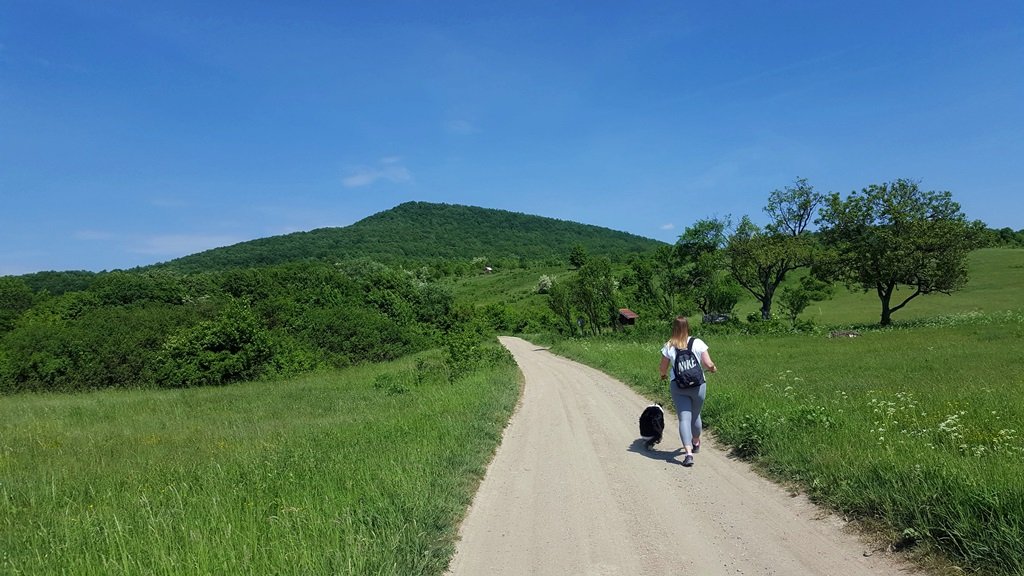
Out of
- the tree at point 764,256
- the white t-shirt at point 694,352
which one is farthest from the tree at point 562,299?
the white t-shirt at point 694,352

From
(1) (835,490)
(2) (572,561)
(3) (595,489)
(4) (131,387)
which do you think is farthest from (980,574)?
(4) (131,387)

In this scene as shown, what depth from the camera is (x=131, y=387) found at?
83.6ft

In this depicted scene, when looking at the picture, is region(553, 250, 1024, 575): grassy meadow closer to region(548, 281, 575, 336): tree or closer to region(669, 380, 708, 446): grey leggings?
region(669, 380, 708, 446): grey leggings

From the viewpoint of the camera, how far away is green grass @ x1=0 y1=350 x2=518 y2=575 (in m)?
4.41

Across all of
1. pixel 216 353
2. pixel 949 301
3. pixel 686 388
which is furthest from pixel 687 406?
pixel 949 301

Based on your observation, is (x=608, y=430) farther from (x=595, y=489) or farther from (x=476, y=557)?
(x=476, y=557)

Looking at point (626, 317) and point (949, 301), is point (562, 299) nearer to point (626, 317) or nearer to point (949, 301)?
point (626, 317)

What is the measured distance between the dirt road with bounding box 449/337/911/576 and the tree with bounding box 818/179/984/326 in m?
40.3

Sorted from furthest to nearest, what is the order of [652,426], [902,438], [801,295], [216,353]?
[801,295] < [216,353] < [652,426] < [902,438]

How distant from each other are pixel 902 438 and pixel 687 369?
8.90 feet

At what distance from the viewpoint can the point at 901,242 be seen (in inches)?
1566

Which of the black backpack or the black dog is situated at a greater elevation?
the black backpack

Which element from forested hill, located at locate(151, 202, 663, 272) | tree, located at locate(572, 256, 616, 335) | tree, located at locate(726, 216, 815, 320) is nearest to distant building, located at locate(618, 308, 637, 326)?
tree, located at locate(572, 256, 616, 335)

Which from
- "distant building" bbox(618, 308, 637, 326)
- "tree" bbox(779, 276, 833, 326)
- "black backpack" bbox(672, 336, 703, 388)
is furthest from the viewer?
"distant building" bbox(618, 308, 637, 326)
